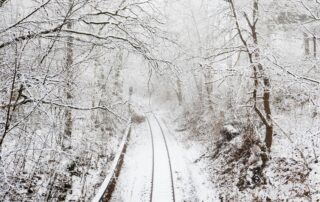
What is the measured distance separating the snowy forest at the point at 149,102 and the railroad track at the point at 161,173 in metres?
0.08

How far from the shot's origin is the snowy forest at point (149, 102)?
496 cm

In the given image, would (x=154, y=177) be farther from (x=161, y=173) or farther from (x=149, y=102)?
(x=149, y=102)

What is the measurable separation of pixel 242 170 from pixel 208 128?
9242 mm

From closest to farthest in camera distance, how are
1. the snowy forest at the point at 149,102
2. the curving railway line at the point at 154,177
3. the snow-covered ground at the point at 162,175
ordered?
the snowy forest at the point at 149,102, the curving railway line at the point at 154,177, the snow-covered ground at the point at 162,175

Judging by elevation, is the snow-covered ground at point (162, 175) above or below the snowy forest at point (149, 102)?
below

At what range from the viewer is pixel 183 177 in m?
13.8

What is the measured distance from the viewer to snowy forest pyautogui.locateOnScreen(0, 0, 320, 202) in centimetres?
496

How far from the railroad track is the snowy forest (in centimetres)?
8

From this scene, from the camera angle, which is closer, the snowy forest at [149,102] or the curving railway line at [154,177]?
the snowy forest at [149,102]

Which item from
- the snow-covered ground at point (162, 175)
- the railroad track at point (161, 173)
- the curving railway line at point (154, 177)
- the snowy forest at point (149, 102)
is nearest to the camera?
the snowy forest at point (149, 102)

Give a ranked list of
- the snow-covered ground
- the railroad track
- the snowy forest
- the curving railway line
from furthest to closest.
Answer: the snow-covered ground → the railroad track → the curving railway line → the snowy forest

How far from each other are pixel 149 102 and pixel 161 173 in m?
9.11

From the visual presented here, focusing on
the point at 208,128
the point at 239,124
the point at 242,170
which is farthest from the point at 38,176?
the point at 208,128

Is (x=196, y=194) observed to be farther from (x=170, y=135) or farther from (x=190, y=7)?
(x=190, y=7)
